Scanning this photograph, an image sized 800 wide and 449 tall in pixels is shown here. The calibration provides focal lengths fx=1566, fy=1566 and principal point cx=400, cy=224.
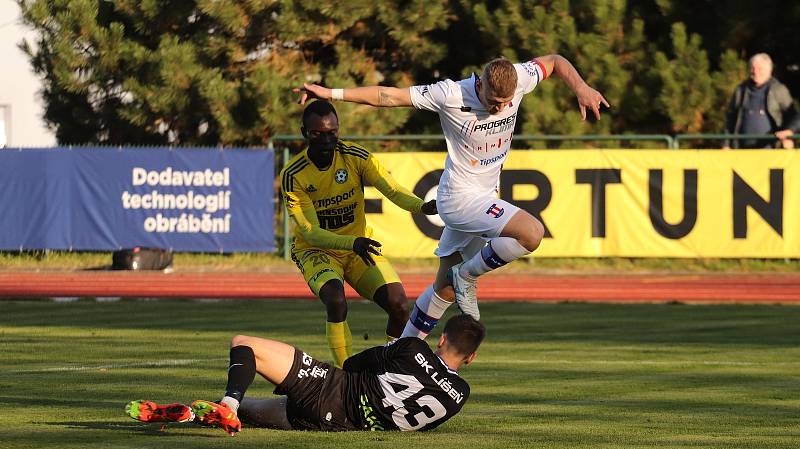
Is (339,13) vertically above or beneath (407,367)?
above

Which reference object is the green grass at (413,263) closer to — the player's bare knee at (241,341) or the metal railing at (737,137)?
the metal railing at (737,137)

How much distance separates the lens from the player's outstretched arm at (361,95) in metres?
10.6

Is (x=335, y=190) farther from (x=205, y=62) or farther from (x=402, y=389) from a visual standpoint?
(x=205, y=62)

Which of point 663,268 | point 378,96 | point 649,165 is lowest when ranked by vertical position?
point 663,268

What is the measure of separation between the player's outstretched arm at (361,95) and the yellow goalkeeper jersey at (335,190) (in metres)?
0.74

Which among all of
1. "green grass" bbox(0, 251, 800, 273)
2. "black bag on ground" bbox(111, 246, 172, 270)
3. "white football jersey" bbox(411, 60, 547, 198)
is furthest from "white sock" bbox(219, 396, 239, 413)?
"black bag on ground" bbox(111, 246, 172, 270)

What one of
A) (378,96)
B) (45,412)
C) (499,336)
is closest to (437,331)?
(499,336)

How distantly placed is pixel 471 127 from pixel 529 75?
0.62 meters

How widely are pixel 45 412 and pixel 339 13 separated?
19.4 metres

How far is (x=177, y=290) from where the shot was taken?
72.5 ft

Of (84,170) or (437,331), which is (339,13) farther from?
(437,331)

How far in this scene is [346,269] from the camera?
12117 mm

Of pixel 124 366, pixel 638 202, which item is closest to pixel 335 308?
pixel 124 366

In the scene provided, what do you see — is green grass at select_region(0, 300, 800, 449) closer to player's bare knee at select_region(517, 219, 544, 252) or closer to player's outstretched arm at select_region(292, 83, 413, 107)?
player's bare knee at select_region(517, 219, 544, 252)
